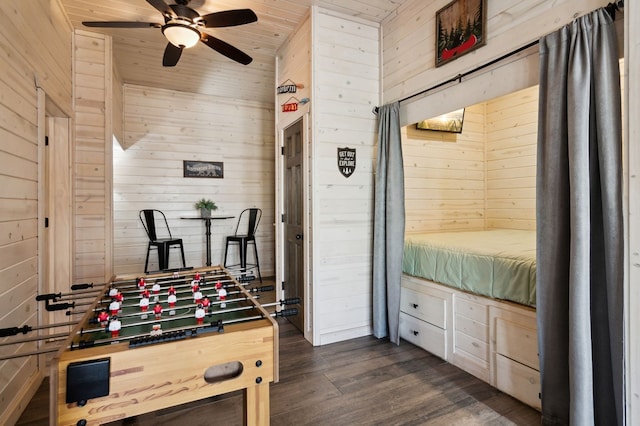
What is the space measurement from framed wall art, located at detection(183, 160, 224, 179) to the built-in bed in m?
3.59

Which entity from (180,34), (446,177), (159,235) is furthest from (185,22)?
(159,235)

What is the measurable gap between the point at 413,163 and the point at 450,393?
240cm

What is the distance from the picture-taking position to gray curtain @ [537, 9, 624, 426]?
1.49 meters

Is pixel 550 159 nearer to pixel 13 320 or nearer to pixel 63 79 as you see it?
pixel 13 320

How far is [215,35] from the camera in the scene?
3.45 metres

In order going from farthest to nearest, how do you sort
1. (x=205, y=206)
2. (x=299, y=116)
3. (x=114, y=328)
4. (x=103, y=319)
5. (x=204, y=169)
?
(x=204, y=169)
(x=205, y=206)
(x=299, y=116)
(x=103, y=319)
(x=114, y=328)

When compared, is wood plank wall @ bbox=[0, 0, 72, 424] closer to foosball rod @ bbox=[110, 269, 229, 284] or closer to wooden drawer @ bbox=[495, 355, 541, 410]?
foosball rod @ bbox=[110, 269, 229, 284]

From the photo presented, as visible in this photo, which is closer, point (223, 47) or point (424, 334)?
point (223, 47)

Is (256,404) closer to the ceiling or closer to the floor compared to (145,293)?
closer to the floor

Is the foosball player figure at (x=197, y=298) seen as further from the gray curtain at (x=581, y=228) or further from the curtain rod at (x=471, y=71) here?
the curtain rod at (x=471, y=71)

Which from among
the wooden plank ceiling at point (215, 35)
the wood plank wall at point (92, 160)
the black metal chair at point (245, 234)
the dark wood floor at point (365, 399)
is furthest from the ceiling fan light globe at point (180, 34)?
the black metal chair at point (245, 234)

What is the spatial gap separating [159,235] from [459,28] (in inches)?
185

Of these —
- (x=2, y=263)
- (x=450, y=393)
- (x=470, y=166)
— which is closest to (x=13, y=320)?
(x=2, y=263)

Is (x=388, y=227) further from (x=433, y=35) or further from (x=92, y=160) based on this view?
(x=92, y=160)
